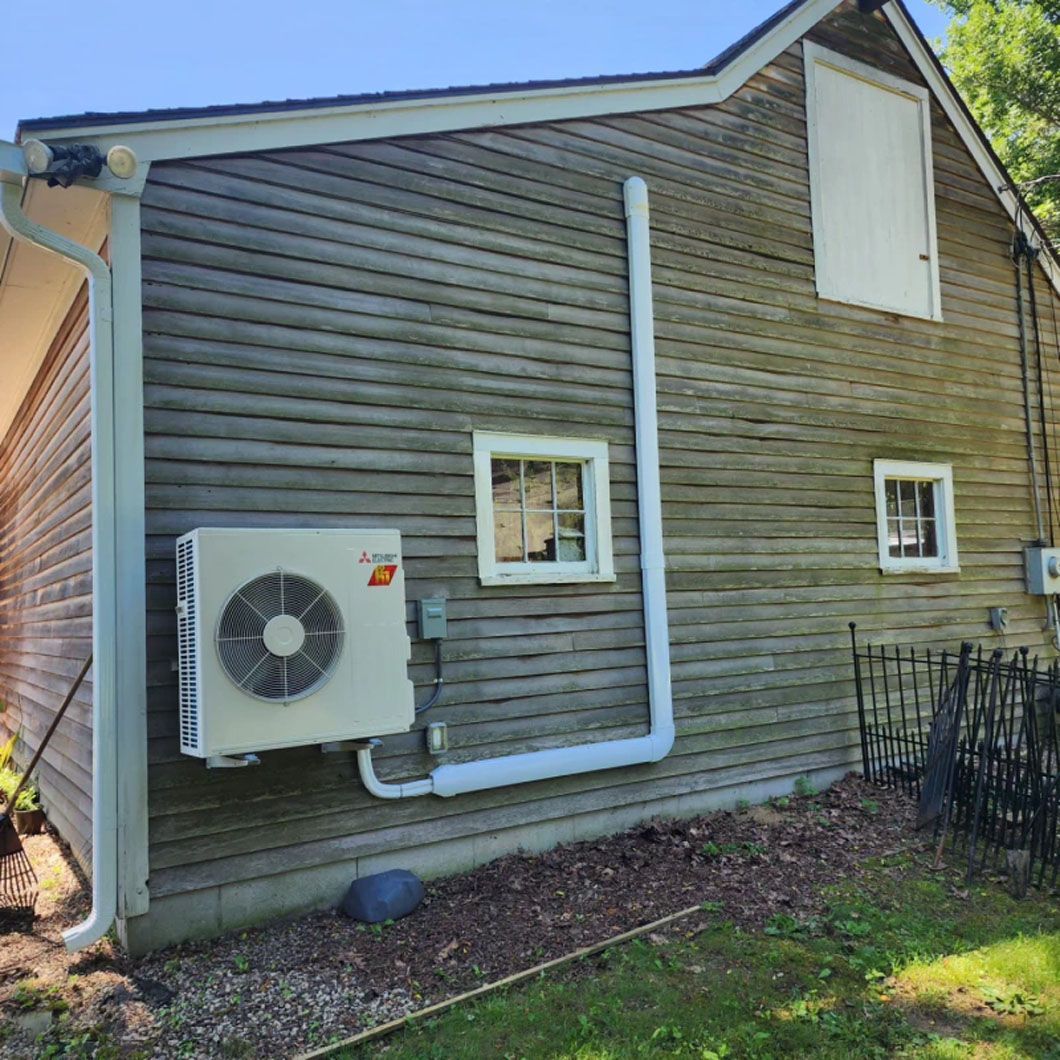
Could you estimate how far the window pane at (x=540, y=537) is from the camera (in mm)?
5016

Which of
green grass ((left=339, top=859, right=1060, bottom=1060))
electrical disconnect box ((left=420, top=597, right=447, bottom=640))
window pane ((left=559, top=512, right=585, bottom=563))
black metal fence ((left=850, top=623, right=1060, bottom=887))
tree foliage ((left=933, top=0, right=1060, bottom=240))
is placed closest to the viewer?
green grass ((left=339, top=859, right=1060, bottom=1060))

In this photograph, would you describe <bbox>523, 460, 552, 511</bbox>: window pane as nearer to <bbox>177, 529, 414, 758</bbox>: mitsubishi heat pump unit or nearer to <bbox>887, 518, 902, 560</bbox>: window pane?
<bbox>177, 529, 414, 758</bbox>: mitsubishi heat pump unit

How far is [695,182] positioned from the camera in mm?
6004

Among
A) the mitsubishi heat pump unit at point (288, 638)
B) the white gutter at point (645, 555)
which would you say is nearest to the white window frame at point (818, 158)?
the white gutter at point (645, 555)

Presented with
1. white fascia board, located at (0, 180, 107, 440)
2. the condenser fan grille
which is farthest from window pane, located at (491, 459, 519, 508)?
white fascia board, located at (0, 180, 107, 440)

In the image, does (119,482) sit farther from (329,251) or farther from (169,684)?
(329,251)

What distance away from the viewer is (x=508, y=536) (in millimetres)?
4926

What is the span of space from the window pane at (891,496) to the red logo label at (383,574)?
488 centimetres

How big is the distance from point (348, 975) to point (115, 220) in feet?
11.6

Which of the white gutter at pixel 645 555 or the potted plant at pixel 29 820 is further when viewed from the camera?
the potted plant at pixel 29 820

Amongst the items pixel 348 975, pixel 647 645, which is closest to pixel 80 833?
pixel 348 975

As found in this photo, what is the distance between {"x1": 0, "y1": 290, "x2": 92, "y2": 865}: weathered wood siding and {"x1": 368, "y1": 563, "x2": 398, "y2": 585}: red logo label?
165 centimetres

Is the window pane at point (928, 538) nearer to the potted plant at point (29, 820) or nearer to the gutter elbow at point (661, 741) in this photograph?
the gutter elbow at point (661, 741)

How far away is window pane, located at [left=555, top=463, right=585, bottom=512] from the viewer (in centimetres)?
518
